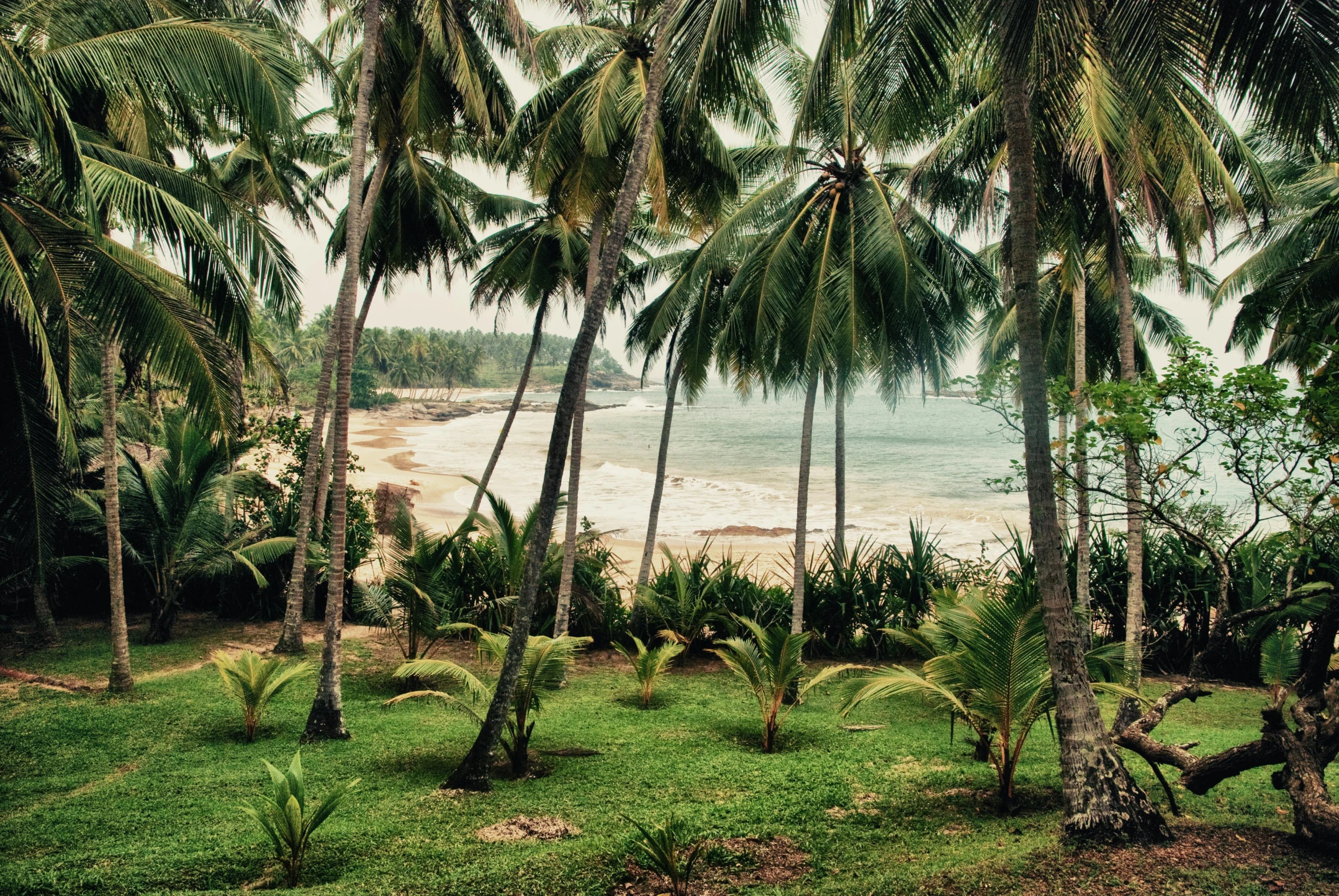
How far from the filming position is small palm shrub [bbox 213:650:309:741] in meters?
6.61

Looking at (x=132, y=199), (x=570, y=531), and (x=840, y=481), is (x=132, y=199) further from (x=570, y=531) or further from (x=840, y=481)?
(x=840, y=481)

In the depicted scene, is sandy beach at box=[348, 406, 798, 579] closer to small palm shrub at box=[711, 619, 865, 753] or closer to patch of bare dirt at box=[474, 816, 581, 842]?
small palm shrub at box=[711, 619, 865, 753]

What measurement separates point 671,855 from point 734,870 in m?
0.62

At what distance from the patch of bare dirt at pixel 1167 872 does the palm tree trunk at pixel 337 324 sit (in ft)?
21.0

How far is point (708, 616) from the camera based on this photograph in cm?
1028

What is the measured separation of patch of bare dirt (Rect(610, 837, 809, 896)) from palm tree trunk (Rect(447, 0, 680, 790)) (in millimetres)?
1672

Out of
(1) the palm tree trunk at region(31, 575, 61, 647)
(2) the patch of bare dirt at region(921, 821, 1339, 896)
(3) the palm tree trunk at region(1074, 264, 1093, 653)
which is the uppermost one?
(3) the palm tree trunk at region(1074, 264, 1093, 653)

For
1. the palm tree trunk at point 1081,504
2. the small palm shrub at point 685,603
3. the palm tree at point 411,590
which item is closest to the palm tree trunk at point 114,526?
the palm tree at point 411,590

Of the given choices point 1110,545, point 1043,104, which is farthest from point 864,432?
point 1043,104

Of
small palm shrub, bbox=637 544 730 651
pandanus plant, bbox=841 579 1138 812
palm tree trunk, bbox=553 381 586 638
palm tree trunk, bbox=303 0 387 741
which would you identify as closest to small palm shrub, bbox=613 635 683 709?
palm tree trunk, bbox=553 381 586 638

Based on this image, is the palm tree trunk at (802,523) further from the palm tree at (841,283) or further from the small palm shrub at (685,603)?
the small palm shrub at (685,603)

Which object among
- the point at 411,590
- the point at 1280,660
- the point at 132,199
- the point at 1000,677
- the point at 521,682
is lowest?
the point at 521,682

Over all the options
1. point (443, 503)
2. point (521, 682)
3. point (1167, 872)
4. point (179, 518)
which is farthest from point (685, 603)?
point (443, 503)

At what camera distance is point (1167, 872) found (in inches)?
148
